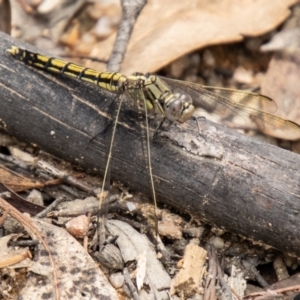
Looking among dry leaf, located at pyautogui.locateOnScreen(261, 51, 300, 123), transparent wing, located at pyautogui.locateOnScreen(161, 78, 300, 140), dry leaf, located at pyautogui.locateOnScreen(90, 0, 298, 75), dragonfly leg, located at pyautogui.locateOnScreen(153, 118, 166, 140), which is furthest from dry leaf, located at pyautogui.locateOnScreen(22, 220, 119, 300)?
dry leaf, located at pyautogui.locateOnScreen(261, 51, 300, 123)

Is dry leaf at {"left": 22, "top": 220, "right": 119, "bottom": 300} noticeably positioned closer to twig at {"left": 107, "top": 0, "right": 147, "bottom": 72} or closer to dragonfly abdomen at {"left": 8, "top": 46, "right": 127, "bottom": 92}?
dragonfly abdomen at {"left": 8, "top": 46, "right": 127, "bottom": 92}

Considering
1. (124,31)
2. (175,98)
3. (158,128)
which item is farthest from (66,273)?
(124,31)

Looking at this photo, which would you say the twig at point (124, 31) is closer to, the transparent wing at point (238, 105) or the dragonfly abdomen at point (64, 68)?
the transparent wing at point (238, 105)

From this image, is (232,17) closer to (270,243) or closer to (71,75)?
(71,75)

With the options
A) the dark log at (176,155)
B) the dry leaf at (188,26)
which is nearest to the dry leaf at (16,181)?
the dark log at (176,155)

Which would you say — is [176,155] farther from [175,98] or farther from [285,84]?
[285,84]

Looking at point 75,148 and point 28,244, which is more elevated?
point 75,148

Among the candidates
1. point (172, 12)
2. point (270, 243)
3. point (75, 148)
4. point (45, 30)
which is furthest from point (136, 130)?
point (45, 30)
